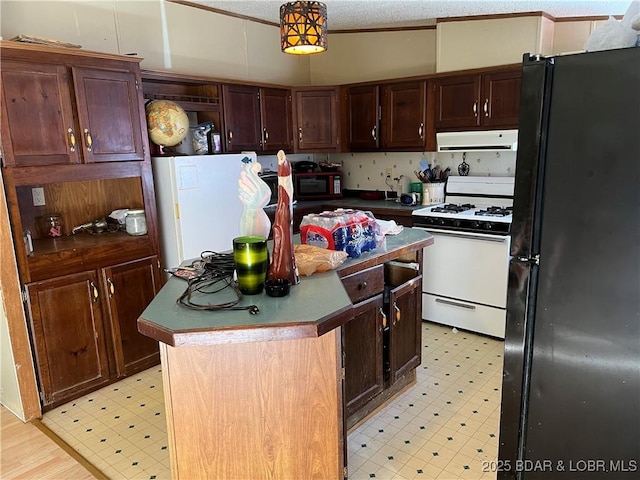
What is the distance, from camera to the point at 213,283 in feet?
6.12

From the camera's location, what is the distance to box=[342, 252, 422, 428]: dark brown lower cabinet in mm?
2207

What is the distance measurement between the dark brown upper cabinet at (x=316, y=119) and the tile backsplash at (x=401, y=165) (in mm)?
478

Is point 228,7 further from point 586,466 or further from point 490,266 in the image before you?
point 586,466

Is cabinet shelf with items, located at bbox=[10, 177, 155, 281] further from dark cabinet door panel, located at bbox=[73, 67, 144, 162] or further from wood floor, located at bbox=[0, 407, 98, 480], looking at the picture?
wood floor, located at bbox=[0, 407, 98, 480]

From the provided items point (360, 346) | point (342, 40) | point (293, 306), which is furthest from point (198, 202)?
point (342, 40)

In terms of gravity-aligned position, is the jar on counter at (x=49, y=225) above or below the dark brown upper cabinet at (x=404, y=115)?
below

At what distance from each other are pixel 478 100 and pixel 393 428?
2.63 m

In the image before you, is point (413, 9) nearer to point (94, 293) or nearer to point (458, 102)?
point (458, 102)

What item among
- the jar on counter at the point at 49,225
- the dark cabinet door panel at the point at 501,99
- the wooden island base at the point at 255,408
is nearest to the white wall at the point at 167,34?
the jar on counter at the point at 49,225

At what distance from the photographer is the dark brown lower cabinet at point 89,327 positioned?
8.71 ft

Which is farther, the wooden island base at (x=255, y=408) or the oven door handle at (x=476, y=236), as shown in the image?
the oven door handle at (x=476, y=236)

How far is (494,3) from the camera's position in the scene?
11.1 feet

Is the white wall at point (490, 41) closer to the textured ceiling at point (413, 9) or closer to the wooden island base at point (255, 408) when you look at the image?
the textured ceiling at point (413, 9)

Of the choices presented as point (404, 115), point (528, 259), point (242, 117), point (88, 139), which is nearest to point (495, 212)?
point (404, 115)
